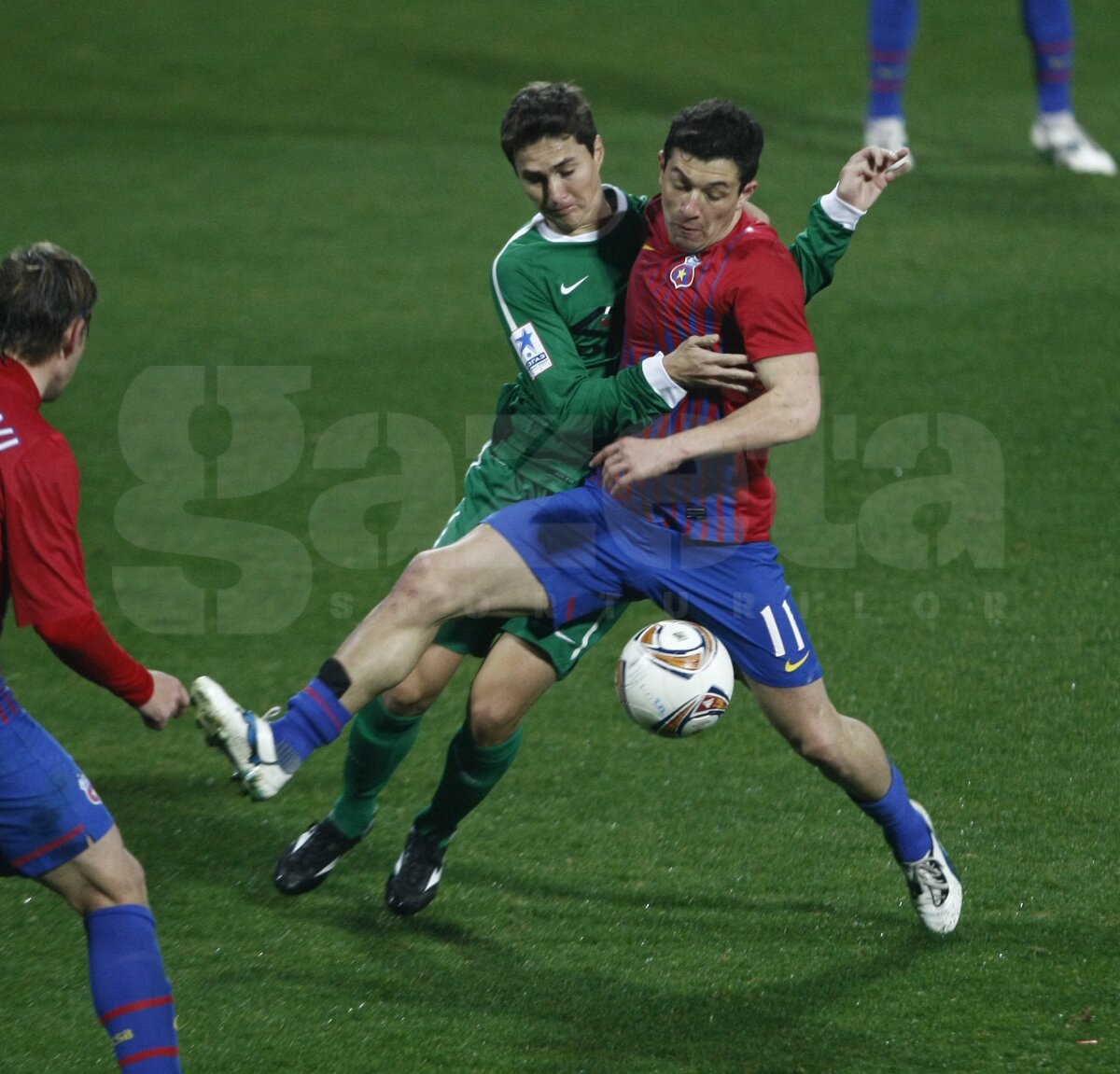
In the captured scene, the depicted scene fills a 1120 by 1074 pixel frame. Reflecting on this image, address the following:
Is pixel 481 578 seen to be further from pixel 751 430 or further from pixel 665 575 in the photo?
pixel 751 430

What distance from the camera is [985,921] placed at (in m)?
4.71

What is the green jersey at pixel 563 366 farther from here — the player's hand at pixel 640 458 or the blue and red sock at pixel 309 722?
the blue and red sock at pixel 309 722

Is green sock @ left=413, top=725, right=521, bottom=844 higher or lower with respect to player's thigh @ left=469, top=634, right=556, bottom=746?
lower

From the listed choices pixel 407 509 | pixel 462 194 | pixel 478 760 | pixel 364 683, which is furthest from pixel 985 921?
pixel 462 194

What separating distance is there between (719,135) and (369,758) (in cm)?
202

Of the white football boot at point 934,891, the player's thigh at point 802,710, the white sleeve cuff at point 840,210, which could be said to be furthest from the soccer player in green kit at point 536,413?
the white football boot at point 934,891

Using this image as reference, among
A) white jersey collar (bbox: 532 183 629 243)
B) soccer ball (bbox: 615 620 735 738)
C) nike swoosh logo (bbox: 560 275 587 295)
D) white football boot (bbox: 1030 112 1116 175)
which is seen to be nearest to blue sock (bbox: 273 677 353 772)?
soccer ball (bbox: 615 620 735 738)

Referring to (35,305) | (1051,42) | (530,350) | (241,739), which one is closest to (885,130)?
(1051,42)

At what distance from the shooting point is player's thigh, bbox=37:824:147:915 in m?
3.55

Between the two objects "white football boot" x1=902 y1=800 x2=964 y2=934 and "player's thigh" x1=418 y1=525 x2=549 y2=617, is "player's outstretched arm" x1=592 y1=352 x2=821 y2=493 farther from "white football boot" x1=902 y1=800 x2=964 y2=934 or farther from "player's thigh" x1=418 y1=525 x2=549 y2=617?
"white football boot" x1=902 y1=800 x2=964 y2=934

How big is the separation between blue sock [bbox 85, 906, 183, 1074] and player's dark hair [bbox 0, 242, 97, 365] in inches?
47.3

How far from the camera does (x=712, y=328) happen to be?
4.39 m

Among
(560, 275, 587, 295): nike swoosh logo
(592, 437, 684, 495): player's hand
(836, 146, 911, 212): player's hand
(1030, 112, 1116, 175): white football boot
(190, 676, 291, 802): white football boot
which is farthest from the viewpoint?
(1030, 112, 1116, 175): white football boot

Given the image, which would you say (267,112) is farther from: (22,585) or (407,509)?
(22,585)
